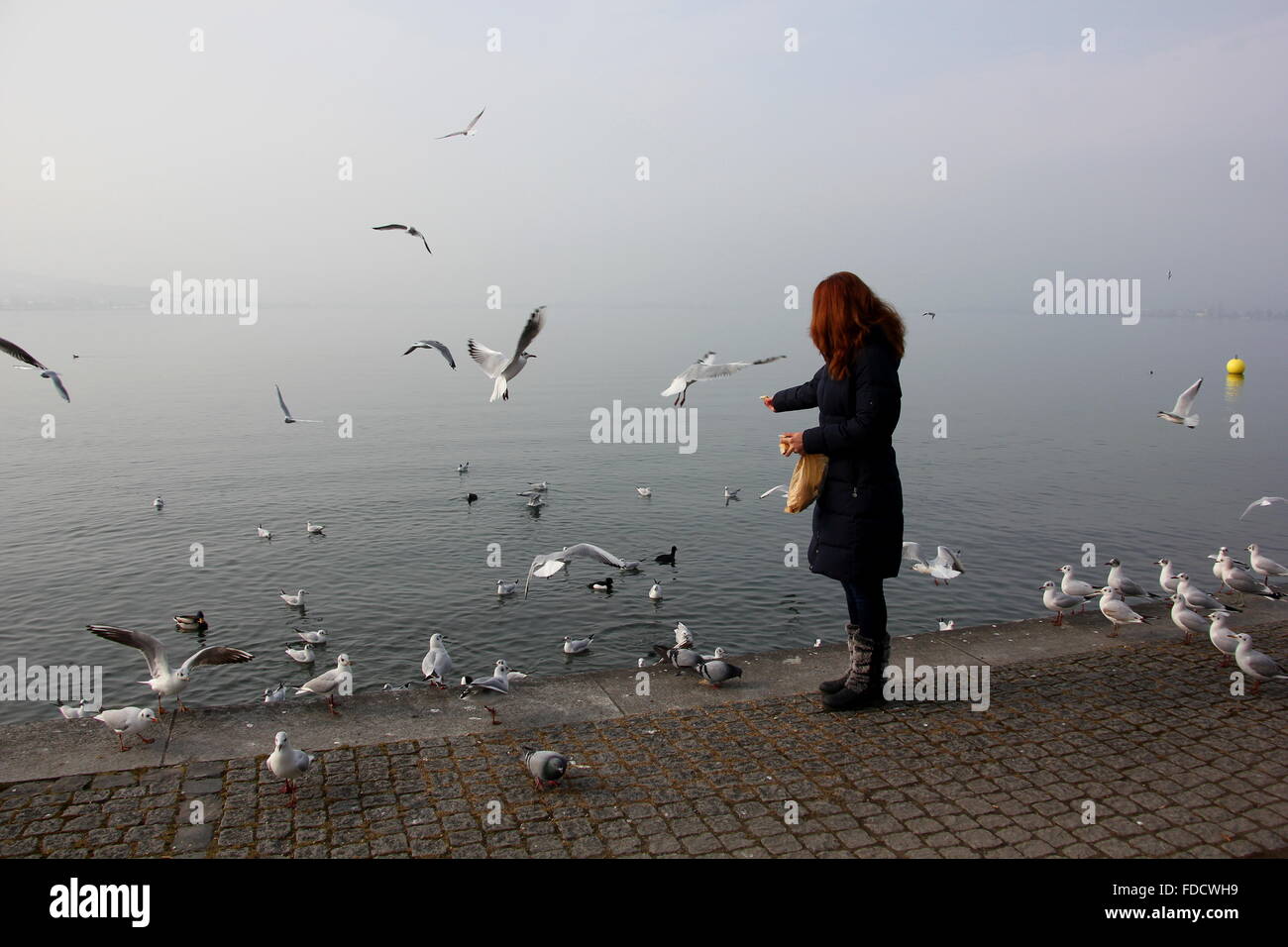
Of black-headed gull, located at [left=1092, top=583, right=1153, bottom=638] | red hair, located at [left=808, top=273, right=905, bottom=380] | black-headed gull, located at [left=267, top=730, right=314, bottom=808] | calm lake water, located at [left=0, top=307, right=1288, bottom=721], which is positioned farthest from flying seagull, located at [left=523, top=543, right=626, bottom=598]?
black-headed gull, located at [left=1092, top=583, right=1153, bottom=638]

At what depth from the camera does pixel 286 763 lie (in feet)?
19.4

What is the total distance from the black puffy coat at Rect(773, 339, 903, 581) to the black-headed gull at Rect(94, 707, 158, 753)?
5.01 metres

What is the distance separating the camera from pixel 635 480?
3027 centimetres

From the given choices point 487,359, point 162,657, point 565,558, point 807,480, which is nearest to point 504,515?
point 565,558

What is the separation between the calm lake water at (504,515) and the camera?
1683cm

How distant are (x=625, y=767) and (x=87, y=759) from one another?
3646mm

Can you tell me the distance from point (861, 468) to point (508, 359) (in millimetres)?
4746

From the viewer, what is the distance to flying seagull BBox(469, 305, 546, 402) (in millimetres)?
9109

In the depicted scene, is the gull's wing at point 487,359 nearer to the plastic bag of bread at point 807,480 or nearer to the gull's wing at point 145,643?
the gull's wing at point 145,643

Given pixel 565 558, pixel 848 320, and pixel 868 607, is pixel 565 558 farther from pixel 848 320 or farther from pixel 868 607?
pixel 848 320

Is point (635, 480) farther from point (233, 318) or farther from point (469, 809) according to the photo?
point (233, 318)

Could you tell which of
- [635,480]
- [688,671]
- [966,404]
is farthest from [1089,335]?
[688,671]

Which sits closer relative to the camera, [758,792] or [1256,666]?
[758,792]
